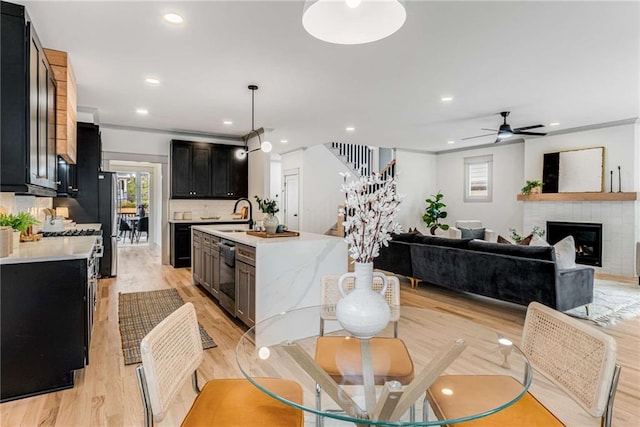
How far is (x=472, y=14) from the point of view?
8.83 ft

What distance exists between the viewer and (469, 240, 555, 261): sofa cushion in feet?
12.1

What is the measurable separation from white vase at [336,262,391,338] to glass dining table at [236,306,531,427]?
216 mm

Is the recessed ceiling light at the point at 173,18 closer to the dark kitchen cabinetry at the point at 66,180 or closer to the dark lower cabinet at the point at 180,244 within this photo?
the dark kitchen cabinetry at the point at 66,180

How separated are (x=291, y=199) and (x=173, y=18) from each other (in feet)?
23.4

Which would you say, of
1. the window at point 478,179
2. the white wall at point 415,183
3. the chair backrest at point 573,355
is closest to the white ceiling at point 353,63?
the chair backrest at point 573,355

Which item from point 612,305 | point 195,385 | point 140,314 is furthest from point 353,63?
point 612,305

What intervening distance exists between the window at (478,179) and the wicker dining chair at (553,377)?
7636mm

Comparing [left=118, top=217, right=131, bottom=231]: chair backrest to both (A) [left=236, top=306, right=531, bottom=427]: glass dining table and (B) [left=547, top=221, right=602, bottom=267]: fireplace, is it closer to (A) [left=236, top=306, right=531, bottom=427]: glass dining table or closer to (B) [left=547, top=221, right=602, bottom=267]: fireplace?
(A) [left=236, top=306, right=531, bottom=427]: glass dining table

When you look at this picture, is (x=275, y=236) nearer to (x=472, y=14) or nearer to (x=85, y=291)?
(x=85, y=291)

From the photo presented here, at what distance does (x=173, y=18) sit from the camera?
8.98 feet

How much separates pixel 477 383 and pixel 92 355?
287 centimetres

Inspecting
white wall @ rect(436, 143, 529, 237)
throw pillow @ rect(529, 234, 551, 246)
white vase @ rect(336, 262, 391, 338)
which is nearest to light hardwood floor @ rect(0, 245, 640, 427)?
throw pillow @ rect(529, 234, 551, 246)

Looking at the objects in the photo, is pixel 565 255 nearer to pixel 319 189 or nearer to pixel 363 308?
pixel 363 308

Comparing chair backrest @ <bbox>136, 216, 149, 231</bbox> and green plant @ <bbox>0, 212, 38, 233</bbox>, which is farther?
chair backrest @ <bbox>136, 216, 149, 231</bbox>
